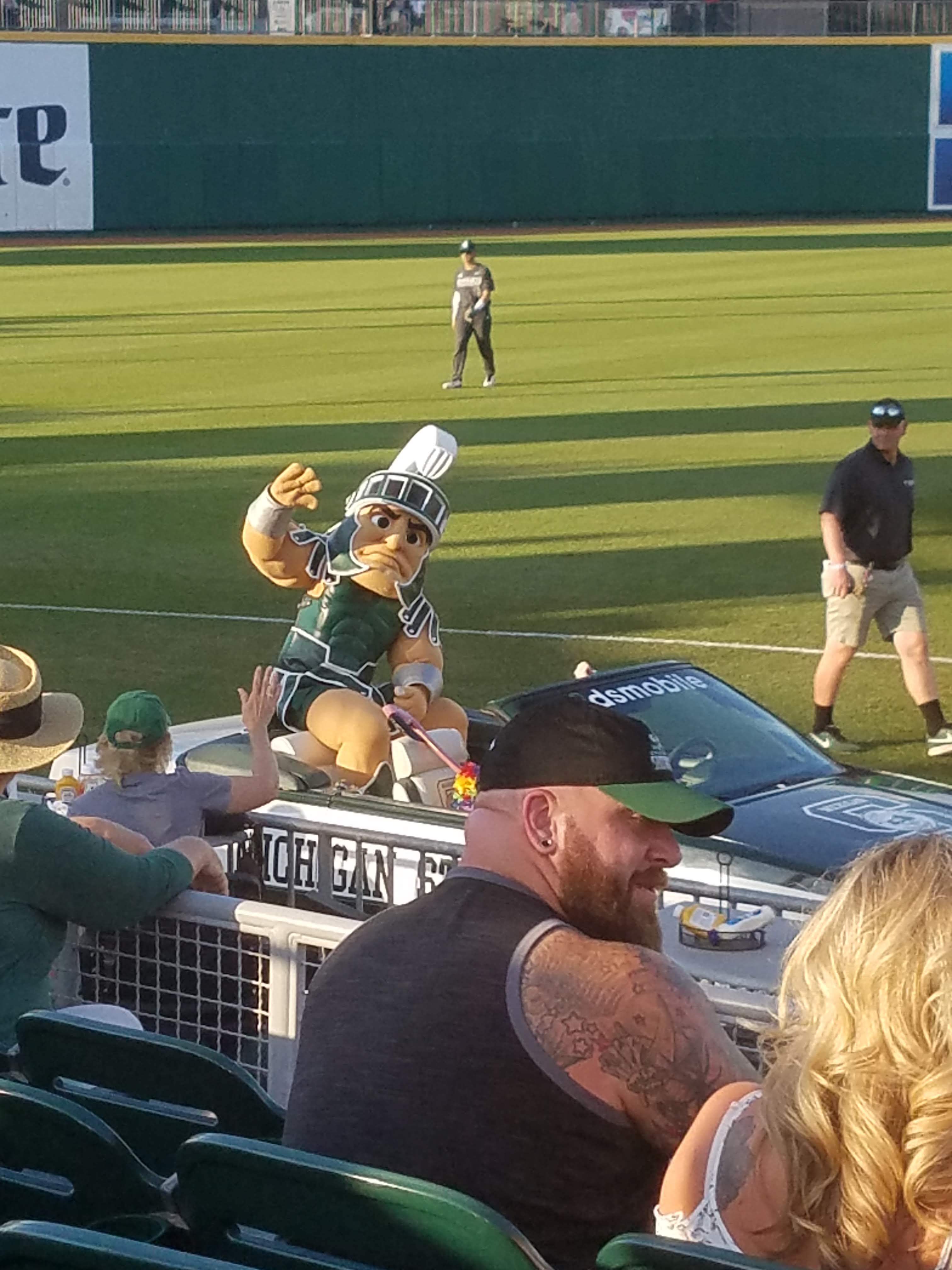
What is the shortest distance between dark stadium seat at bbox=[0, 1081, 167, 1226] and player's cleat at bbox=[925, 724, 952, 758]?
7.27 metres

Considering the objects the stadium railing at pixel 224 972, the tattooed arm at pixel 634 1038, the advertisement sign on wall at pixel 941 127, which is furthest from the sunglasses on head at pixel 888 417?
the advertisement sign on wall at pixel 941 127

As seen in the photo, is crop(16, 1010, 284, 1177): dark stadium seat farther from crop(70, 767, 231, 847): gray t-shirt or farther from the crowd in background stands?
crop(70, 767, 231, 847): gray t-shirt

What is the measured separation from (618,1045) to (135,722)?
2.99m

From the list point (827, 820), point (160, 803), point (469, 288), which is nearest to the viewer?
point (160, 803)

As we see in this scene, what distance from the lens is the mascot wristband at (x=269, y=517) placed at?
819cm

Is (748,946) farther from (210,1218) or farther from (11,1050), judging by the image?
(210,1218)

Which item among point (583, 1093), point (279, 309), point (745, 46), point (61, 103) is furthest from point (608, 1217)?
point (745, 46)

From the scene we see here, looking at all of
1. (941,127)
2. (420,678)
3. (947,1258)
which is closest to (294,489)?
(420,678)

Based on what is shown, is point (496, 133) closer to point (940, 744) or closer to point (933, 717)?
point (933, 717)

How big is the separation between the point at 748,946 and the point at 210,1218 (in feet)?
6.74

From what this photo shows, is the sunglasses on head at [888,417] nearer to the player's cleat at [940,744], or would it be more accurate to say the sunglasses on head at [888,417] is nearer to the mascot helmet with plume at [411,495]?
the player's cleat at [940,744]

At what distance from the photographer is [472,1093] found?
313cm

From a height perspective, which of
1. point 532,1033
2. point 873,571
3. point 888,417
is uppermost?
point 888,417

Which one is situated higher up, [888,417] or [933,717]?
[888,417]
